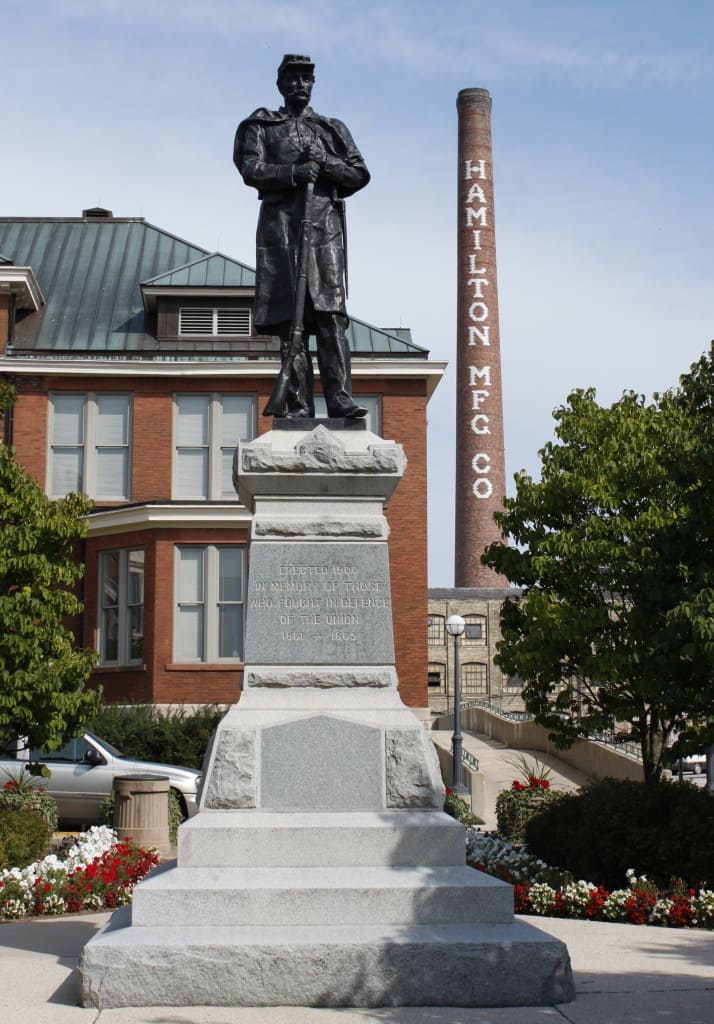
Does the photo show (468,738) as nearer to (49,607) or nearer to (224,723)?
(49,607)

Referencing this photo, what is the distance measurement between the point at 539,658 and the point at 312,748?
37.6ft

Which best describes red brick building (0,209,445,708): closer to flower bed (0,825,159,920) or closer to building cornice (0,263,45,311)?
building cornice (0,263,45,311)

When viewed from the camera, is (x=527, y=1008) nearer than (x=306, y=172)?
Yes

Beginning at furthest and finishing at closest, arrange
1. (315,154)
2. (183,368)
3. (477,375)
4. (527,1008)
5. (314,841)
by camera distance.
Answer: (477,375) → (183,368) → (315,154) → (314,841) → (527,1008)

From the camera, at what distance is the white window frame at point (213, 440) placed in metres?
29.5

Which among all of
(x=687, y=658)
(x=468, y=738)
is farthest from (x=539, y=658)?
(x=468, y=738)

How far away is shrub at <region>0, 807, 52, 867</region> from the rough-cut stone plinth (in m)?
5.95

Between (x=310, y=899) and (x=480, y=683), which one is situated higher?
(x=310, y=899)

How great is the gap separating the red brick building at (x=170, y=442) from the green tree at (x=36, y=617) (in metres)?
8.98

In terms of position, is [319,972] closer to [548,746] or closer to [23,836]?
[23,836]

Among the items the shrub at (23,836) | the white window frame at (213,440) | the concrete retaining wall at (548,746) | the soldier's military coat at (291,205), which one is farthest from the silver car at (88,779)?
the soldier's military coat at (291,205)

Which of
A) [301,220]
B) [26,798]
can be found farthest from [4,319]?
[301,220]

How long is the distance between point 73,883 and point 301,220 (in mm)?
6489

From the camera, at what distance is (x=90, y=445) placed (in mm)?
29703
